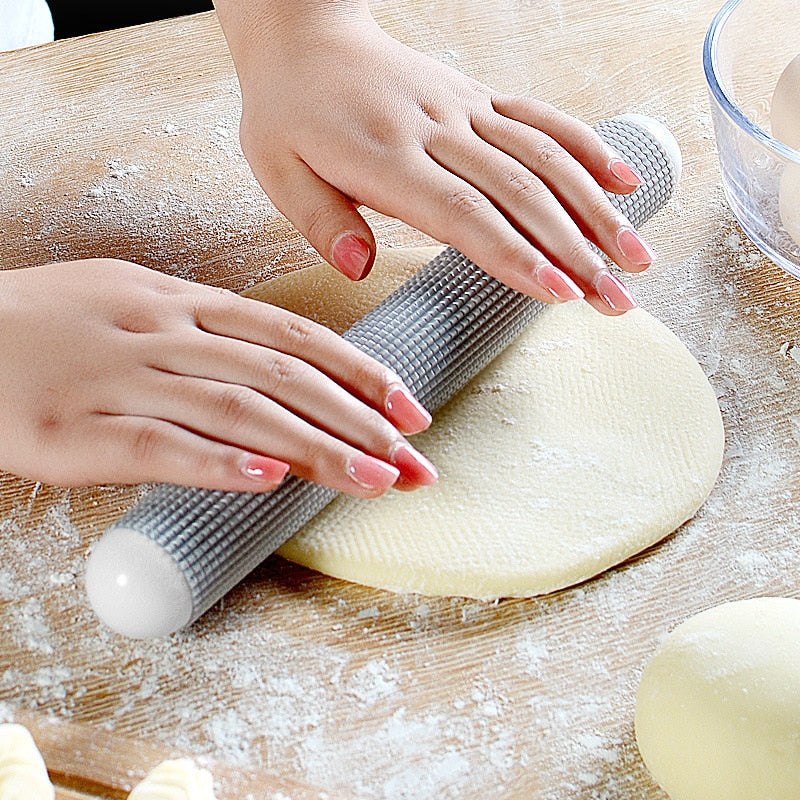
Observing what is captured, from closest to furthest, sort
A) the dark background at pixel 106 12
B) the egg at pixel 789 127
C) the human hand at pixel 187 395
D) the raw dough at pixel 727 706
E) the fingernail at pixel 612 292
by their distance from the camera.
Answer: the raw dough at pixel 727 706 < the human hand at pixel 187 395 < the fingernail at pixel 612 292 < the egg at pixel 789 127 < the dark background at pixel 106 12

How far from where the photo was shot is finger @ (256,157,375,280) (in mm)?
805

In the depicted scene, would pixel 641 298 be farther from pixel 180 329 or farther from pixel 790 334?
pixel 180 329

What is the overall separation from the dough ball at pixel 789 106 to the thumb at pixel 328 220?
0.36 m

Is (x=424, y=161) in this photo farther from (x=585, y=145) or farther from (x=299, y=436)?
(x=299, y=436)

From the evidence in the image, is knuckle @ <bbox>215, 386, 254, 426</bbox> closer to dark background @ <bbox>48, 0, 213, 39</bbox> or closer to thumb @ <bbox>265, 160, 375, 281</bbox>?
thumb @ <bbox>265, 160, 375, 281</bbox>

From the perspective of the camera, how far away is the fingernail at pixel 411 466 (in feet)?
2.11

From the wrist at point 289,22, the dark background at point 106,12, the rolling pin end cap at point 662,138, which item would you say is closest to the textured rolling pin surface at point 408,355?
the rolling pin end cap at point 662,138

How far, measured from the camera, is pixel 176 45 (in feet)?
3.84

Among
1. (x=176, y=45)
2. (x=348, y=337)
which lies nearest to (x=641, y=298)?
(x=348, y=337)

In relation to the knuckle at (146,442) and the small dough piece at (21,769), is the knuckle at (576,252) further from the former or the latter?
the small dough piece at (21,769)

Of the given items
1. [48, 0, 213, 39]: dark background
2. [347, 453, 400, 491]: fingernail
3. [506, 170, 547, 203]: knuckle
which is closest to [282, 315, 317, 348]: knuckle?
[347, 453, 400, 491]: fingernail

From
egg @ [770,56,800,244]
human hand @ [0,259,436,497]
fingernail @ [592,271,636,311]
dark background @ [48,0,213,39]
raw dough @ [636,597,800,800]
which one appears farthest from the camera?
dark background @ [48,0,213,39]

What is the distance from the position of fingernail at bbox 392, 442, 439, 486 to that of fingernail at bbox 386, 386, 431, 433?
3 cm

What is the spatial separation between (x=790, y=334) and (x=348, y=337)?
0.37 meters
